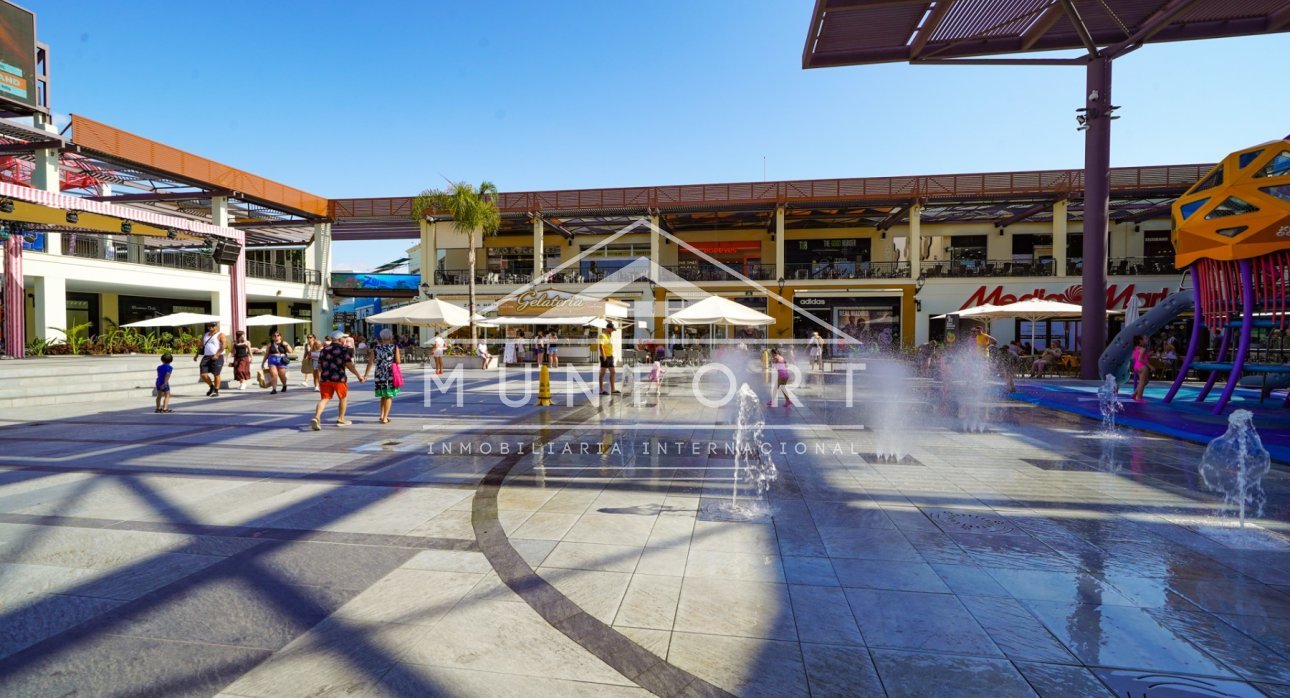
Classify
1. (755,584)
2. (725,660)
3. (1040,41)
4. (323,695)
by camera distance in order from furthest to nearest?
(1040,41), (755,584), (725,660), (323,695)

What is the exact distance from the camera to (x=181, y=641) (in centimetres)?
271

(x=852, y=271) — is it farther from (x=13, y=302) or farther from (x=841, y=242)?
(x=13, y=302)

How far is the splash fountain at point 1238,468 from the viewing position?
4896mm

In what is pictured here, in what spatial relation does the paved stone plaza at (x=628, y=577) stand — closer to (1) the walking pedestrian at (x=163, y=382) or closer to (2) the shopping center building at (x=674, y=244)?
(1) the walking pedestrian at (x=163, y=382)

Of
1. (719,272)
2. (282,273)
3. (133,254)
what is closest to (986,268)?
(719,272)

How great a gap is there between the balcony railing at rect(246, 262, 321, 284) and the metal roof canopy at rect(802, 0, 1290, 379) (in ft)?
87.6

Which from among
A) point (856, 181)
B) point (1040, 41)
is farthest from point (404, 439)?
point (856, 181)

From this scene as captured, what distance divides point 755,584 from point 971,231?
3090 cm

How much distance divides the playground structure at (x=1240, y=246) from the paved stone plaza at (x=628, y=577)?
4.22 m

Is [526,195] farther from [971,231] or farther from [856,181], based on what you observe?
[971,231]

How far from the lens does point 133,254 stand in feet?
73.6

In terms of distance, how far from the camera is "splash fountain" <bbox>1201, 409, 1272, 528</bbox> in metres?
4.90

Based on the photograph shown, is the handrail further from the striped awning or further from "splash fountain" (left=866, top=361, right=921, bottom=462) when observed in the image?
the striped awning

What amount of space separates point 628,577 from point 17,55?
2680 centimetres
